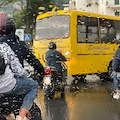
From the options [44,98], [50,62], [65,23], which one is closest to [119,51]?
[50,62]

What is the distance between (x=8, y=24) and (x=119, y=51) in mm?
5012

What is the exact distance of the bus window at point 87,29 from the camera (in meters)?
11.8

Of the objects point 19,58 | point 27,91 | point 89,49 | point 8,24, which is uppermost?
point 8,24

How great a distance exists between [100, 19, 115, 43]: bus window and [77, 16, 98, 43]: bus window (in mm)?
505

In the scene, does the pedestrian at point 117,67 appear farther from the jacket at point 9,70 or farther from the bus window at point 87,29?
the jacket at point 9,70

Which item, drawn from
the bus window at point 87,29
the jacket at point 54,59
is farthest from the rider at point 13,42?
the bus window at point 87,29

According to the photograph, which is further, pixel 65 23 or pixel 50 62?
pixel 65 23

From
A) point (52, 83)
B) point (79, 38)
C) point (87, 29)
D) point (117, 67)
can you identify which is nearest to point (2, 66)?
point (52, 83)

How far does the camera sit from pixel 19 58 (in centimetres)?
315

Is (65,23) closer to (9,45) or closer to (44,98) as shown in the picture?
(44,98)

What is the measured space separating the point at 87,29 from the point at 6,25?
369 inches

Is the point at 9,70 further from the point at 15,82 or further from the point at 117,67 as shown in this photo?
the point at 117,67

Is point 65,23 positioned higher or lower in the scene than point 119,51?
higher

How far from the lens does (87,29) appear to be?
40.1 ft
